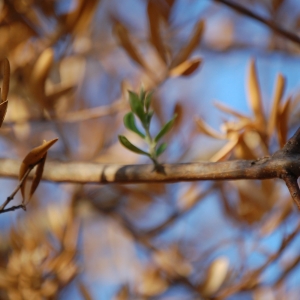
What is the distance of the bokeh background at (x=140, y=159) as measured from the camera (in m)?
0.41

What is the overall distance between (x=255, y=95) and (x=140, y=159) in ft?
0.87

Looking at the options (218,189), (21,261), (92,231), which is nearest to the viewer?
(21,261)

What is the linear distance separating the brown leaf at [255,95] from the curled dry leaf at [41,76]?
0.56ft

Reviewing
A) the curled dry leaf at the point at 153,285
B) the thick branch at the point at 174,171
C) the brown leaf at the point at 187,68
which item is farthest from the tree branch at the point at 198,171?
the curled dry leaf at the point at 153,285

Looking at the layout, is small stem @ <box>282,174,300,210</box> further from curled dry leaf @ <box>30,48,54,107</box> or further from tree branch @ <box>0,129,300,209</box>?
curled dry leaf @ <box>30,48,54,107</box>

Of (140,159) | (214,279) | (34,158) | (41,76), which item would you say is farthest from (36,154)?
(140,159)

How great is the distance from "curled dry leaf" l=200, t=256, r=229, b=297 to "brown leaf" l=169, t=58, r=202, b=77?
0.63 ft

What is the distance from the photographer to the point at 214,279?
0.46 m

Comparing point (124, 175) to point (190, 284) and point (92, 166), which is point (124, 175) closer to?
point (92, 166)

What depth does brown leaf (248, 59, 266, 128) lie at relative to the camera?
1.30ft

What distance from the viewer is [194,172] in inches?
11.7

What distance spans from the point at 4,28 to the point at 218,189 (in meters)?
0.29

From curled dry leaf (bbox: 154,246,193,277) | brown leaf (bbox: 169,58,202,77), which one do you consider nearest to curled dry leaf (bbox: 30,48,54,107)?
brown leaf (bbox: 169,58,202,77)

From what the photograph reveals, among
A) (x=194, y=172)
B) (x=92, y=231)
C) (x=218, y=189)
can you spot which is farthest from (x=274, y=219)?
(x=92, y=231)
